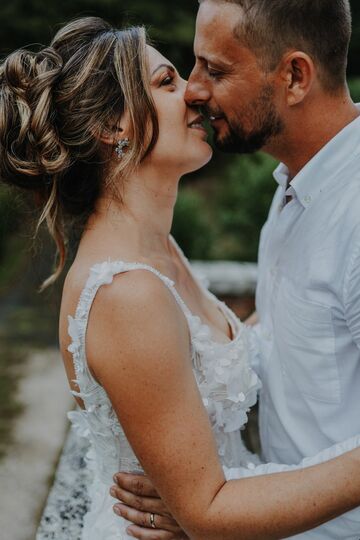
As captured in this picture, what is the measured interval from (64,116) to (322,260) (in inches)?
35.4

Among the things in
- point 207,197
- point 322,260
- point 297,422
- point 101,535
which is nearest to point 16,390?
point 101,535

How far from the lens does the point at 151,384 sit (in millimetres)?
1758

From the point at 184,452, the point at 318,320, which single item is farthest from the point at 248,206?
the point at 184,452

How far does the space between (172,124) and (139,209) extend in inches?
11.3

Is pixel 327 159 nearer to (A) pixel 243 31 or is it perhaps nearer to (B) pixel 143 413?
(A) pixel 243 31

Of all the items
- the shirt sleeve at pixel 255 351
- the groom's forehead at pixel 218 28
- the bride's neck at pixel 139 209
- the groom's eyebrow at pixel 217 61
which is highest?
the groom's forehead at pixel 218 28

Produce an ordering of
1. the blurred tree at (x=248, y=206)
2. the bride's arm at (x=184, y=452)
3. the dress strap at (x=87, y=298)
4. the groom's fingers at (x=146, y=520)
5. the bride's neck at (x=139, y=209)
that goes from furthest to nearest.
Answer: the blurred tree at (x=248, y=206)
the bride's neck at (x=139, y=209)
the groom's fingers at (x=146, y=520)
the dress strap at (x=87, y=298)
the bride's arm at (x=184, y=452)

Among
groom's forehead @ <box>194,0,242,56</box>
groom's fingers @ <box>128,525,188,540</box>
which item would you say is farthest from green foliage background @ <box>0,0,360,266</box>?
groom's fingers @ <box>128,525,188,540</box>

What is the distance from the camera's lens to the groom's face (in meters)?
2.20

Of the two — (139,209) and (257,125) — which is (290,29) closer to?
(257,125)

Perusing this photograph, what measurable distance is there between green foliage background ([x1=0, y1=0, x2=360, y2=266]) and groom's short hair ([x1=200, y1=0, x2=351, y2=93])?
62 centimetres

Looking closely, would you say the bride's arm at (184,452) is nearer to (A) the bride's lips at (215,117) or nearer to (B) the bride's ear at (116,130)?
(B) the bride's ear at (116,130)

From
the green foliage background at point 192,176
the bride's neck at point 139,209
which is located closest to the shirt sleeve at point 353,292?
the bride's neck at point 139,209

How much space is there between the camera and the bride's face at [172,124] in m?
2.14
